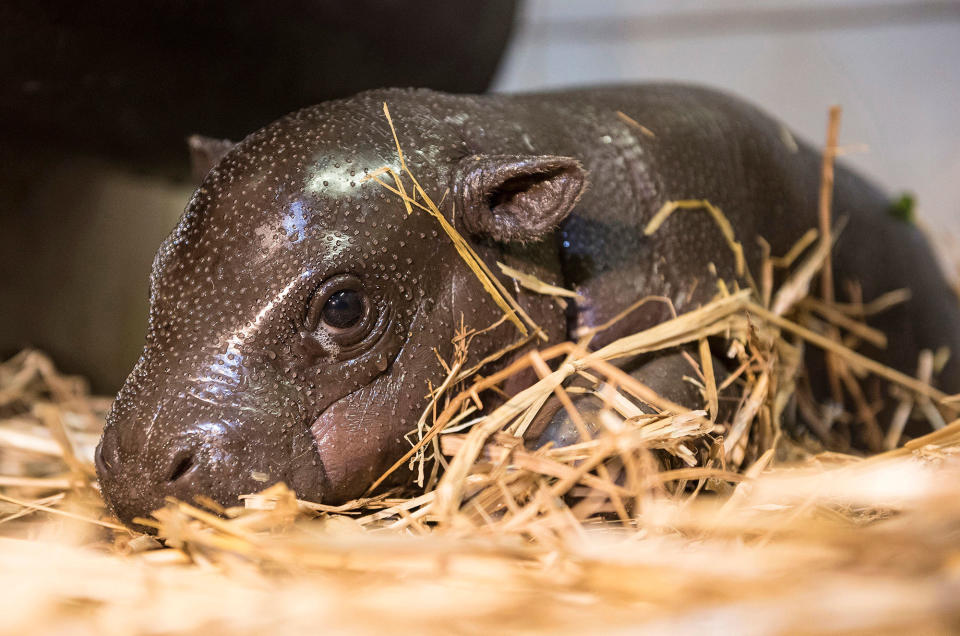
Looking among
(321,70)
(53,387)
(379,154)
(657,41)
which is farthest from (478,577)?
(657,41)

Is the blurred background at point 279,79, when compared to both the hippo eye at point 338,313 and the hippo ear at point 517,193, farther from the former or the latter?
the hippo eye at point 338,313

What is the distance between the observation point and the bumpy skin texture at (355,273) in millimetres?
1411

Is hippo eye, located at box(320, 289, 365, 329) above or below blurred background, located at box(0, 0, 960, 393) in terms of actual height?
below

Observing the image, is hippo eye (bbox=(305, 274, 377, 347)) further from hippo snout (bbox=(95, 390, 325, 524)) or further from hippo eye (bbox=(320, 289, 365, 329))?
hippo snout (bbox=(95, 390, 325, 524))

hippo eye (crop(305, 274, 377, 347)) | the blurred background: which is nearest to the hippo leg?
hippo eye (crop(305, 274, 377, 347))

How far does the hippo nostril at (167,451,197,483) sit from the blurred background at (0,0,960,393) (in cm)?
164

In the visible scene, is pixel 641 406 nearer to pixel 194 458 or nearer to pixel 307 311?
pixel 307 311

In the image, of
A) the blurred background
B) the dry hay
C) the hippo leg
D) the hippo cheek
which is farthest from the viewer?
the blurred background

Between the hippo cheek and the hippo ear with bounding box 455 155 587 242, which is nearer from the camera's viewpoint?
the hippo cheek

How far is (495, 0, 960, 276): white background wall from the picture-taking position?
354cm

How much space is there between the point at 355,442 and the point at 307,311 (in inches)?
10.7

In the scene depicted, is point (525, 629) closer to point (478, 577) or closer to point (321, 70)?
point (478, 577)

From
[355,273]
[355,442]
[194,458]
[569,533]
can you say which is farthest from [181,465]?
[569,533]

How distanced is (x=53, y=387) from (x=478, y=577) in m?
2.65
